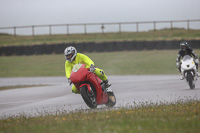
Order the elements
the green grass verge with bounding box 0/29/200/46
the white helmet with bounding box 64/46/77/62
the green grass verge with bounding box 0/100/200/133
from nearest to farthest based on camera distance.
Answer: the green grass verge with bounding box 0/100/200/133, the white helmet with bounding box 64/46/77/62, the green grass verge with bounding box 0/29/200/46

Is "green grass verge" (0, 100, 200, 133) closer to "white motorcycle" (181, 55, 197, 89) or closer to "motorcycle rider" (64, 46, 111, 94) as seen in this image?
"motorcycle rider" (64, 46, 111, 94)

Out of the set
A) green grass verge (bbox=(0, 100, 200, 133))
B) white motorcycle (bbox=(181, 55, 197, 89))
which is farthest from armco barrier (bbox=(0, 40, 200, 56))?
green grass verge (bbox=(0, 100, 200, 133))

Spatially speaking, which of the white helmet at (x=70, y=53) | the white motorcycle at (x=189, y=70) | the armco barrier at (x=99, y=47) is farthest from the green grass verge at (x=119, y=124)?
the armco barrier at (x=99, y=47)

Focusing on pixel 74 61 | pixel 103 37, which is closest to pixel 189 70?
pixel 74 61

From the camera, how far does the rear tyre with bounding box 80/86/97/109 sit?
409 inches

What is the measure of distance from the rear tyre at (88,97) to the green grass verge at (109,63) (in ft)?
67.6

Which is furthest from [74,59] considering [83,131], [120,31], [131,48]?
[120,31]

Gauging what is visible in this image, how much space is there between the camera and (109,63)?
1447 inches

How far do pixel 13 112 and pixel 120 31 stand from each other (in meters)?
38.1

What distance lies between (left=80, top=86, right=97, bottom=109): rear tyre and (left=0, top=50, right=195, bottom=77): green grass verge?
20.6 m

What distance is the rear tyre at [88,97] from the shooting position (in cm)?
1040

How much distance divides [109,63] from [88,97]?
2629 centimetres

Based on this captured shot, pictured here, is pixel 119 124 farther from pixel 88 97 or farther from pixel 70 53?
pixel 70 53

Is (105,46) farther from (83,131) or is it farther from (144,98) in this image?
(83,131)
